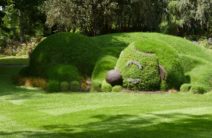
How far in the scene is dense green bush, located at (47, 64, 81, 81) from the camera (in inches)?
919

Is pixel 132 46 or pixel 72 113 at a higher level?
pixel 132 46

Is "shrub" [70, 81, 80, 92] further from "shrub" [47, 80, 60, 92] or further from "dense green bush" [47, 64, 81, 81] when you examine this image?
"shrub" [47, 80, 60, 92]

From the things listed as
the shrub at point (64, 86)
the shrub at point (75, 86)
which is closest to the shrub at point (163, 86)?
the shrub at point (75, 86)

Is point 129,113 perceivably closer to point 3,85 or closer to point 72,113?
point 72,113

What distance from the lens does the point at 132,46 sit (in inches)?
925

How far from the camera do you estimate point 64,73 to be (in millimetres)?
23609

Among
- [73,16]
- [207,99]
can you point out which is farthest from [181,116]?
[73,16]

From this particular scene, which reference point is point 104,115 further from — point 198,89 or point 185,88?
point 198,89

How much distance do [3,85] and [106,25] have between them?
21.0 meters

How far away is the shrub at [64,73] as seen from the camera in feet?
76.5

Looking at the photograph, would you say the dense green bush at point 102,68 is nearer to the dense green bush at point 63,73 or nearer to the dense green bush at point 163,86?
the dense green bush at point 63,73

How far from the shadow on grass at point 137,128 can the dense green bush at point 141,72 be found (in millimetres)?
Answer: 7762

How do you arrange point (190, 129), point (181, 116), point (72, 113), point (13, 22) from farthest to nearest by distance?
point (13, 22)
point (72, 113)
point (181, 116)
point (190, 129)

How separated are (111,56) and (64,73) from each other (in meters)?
3.10
